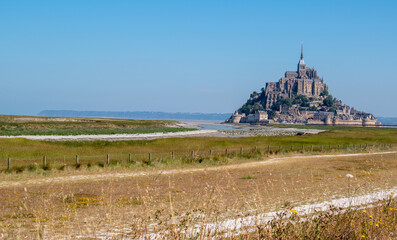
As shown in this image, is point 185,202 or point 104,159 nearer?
point 185,202

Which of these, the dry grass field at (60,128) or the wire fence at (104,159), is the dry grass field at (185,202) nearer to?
the wire fence at (104,159)

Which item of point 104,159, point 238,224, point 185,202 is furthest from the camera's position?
point 104,159

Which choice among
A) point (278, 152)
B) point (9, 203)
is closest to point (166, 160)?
point (278, 152)

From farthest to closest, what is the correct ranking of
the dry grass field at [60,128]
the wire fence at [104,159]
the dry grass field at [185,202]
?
the dry grass field at [60,128]
the wire fence at [104,159]
the dry grass field at [185,202]

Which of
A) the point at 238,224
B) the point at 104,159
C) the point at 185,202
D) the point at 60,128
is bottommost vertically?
the point at 60,128

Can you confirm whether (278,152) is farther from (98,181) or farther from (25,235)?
(25,235)

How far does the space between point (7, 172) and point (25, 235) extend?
1588 cm

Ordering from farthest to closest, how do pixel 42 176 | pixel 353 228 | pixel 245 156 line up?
pixel 245 156
pixel 42 176
pixel 353 228

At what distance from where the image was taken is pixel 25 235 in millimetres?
7883

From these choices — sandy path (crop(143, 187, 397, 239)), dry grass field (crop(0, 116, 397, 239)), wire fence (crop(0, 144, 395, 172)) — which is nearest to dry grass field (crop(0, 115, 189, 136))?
wire fence (crop(0, 144, 395, 172))

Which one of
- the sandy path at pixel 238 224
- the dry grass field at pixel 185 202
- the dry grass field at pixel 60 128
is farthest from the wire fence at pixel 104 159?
the dry grass field at pixel 60 128

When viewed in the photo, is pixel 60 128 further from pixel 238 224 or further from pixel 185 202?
pixel 238 224

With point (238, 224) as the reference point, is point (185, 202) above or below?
below

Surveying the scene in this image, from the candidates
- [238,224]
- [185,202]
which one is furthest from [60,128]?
[238,224]
